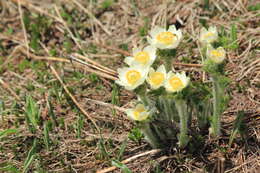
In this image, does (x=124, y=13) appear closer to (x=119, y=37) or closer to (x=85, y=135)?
(x=119, y=37)

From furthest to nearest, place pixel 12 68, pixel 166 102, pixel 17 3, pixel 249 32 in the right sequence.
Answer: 1. pixel 17 3
2. pixel 12 68
3. pixel 249 32
4. pixel 166 102

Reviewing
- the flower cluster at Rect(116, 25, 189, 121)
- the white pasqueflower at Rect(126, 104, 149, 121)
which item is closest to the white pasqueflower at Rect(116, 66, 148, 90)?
the flower cluster at Rect(116, 25, 189, 121)

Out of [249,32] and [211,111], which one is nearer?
[211,111]

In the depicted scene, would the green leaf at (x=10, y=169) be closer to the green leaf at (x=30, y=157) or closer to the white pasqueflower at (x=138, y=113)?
the green leaf at (x=30, y=157)

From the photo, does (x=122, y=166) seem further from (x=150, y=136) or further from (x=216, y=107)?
(x=216, y=107)

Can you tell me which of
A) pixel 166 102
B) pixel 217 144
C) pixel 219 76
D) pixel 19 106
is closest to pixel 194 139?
pixel 217 144

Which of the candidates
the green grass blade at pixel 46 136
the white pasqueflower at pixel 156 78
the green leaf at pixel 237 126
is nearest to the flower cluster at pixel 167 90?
the white pasqueflower at pixel 156 78

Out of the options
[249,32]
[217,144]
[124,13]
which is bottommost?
[217,144]
